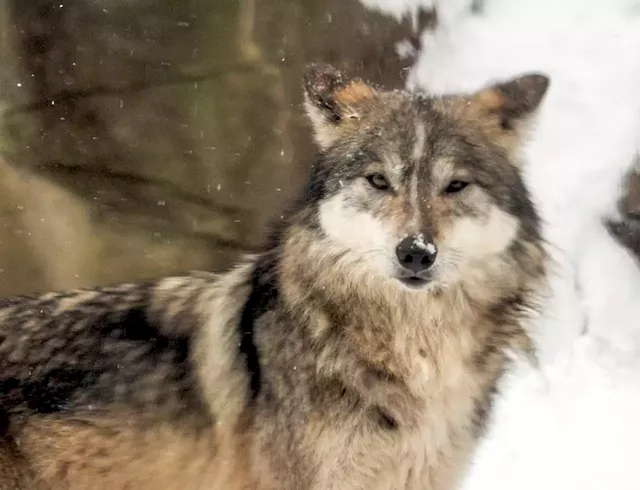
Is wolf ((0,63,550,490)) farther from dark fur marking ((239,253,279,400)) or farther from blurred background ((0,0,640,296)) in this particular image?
blurred background ((0,0,640,296))

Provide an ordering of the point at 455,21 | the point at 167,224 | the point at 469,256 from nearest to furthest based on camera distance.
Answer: the point at 469,256 < the point at 167,224 < the point at 455,21

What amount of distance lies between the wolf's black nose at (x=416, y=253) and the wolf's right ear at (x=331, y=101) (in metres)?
0.53

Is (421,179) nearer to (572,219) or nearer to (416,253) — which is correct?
(416,253)

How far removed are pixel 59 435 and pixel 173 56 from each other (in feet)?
9.34

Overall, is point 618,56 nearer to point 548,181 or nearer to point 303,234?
point 548,181

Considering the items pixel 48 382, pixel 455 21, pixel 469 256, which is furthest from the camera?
pixel 455 21

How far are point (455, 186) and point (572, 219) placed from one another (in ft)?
10.8

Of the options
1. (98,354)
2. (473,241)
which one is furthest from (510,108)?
(98,354)

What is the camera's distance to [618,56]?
5707mm

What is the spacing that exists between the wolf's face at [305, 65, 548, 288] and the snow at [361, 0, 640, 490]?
1.79 meters

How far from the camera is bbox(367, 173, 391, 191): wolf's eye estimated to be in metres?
2.36

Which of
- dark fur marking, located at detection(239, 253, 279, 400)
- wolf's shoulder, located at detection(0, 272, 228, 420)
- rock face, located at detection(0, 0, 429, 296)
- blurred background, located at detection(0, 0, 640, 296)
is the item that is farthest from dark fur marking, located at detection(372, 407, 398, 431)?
rock face, located at detection(0, 0, 429, 296)

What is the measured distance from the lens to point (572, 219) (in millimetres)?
5359

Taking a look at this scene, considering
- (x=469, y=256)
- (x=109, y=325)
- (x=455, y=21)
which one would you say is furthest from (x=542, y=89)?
(x=455, y=21)
